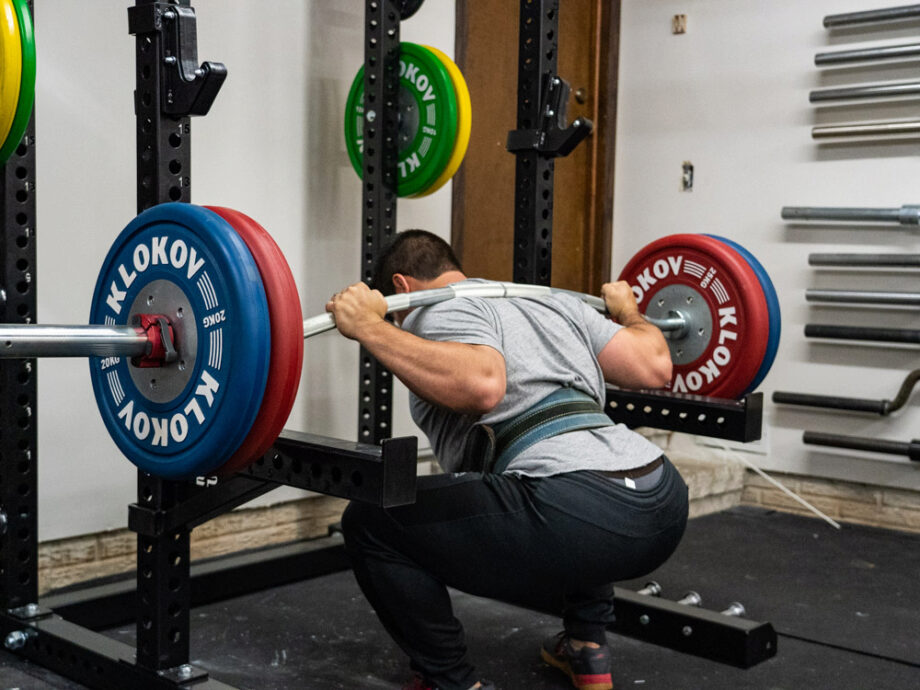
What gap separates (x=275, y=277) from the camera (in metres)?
1.58

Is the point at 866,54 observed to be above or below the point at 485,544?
above

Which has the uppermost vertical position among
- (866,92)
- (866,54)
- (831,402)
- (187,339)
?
(866,54)

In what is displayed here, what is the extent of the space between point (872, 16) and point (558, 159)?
131 cm

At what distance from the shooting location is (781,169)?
420 centimetres

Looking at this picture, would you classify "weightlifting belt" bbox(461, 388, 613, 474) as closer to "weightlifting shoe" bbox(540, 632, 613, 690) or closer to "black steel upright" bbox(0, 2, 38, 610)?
"weightlifting shoe" bbox(540, 632, 613, 690)

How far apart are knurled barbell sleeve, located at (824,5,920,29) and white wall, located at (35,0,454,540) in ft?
4.86

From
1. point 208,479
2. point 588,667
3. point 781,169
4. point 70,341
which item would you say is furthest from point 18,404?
point 781,169

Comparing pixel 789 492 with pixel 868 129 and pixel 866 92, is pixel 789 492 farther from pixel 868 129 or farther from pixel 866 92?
pixel 866 92

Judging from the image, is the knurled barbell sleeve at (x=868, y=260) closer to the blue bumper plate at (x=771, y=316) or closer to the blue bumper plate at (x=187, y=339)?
the blue bumper plate at (x=771, y=316)

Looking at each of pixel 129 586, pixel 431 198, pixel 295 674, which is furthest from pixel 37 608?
pixel 431 198

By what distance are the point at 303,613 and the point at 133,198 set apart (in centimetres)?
122

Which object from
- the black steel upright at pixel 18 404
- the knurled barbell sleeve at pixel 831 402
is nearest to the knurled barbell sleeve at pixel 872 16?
the knurled barbell sleeve at pixel 831 402

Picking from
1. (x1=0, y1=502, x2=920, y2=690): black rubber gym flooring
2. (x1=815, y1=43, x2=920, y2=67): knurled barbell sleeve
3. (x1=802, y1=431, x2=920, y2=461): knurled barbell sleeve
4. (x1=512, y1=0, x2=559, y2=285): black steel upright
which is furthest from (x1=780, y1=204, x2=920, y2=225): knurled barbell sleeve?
(x1=512, y1=0, x2=559, y2=285): black steel upright

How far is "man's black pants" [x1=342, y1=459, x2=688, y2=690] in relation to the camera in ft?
6.50
